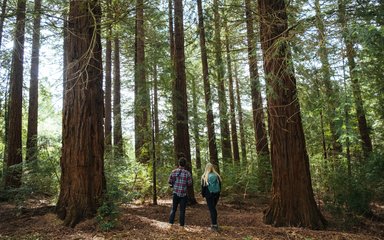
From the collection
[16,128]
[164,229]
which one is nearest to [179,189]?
[164,229]

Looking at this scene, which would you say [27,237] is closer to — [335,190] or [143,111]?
[143,111]

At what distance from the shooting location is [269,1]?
7348 mm

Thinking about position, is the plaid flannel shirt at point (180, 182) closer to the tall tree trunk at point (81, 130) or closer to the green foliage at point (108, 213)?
the green foliage at point (108, 213)

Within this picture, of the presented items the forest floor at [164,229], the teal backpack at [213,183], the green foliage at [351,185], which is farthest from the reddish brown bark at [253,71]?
the green foliage at [351,185]

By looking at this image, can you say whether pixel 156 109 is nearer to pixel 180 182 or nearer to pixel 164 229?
pixel 180 182

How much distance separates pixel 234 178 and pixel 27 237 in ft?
26.4

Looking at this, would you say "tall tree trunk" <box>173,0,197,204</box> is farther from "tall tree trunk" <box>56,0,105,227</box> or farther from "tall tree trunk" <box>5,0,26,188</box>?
"tall tree trunk" <box>5,0,26,188</box>

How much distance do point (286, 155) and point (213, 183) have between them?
176 cm

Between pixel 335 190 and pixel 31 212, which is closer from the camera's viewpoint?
pixel 31 212

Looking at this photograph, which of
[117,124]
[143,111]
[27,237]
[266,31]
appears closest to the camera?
[27,237]

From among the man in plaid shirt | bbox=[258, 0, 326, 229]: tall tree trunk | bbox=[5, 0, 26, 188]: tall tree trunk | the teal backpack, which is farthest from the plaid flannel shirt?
bbox=[5, 0, 26, 188]: tall tree trunk

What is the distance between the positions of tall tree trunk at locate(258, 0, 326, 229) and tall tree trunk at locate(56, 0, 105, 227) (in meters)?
3.92

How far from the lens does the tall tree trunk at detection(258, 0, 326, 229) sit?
22.7 ft

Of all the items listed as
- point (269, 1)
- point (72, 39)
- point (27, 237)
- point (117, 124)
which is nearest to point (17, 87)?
point (117, 124)
